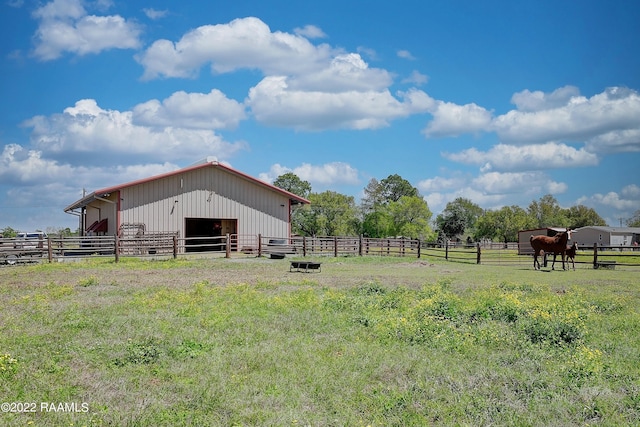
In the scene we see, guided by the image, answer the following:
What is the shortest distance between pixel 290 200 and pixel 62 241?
15.7 m

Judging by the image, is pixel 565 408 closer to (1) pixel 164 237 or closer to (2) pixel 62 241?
(2) pixel 62 241

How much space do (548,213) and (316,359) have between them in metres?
98.1

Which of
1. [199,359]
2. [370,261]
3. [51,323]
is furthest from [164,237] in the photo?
[199,359]

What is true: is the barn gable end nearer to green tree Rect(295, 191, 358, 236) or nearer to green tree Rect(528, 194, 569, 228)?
green tree Rect(295, 191, 358, 236)

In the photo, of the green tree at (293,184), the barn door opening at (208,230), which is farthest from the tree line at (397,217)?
the barn door opening at (208,230)

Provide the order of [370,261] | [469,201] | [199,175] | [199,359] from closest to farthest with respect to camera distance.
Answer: [199,359] → [370,261] → [199,175] → [469,201]

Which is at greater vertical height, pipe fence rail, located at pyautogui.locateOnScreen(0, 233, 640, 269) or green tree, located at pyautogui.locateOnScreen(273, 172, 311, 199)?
green tree, located at pyautogui.locateOnScreen(273, 172, 311, 199)

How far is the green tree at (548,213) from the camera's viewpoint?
92.8 meters

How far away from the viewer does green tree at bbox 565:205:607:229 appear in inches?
3853

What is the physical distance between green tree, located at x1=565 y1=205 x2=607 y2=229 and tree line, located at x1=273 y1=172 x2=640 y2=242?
310 centimetres

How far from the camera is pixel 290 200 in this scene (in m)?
36.6

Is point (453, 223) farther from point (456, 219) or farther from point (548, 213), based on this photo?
point (548, 213)

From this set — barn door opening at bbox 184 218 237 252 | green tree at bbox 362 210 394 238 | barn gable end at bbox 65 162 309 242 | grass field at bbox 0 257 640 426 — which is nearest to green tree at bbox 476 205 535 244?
Answer: green tree at bbox 362 210 394 238

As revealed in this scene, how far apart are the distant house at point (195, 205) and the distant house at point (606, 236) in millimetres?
Result: 58601
